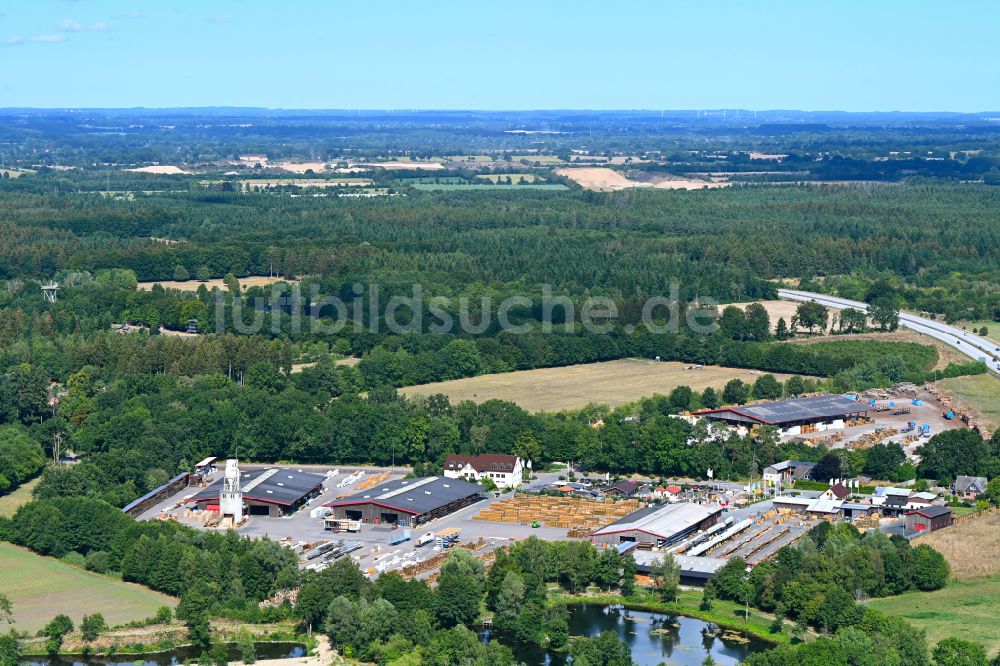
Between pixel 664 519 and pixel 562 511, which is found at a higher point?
pixel 664 519

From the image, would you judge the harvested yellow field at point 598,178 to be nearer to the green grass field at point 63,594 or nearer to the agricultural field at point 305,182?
the agricultural field at point 305,182

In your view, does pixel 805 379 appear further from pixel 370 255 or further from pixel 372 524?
pixel 370 255

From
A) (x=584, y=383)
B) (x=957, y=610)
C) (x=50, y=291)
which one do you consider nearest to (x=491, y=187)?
(x=50, y=291)

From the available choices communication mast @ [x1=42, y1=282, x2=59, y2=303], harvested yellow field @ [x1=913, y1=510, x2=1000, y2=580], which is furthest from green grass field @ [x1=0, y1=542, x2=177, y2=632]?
communication mast @ [x1=42, y1=282, x2=59, y2=303]

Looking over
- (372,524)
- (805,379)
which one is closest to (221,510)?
(372,524)

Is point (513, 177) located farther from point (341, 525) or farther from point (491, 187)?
point (341, 525)

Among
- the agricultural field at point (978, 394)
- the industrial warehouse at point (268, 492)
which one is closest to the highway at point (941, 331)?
the agricultural field at point (978, 394)
